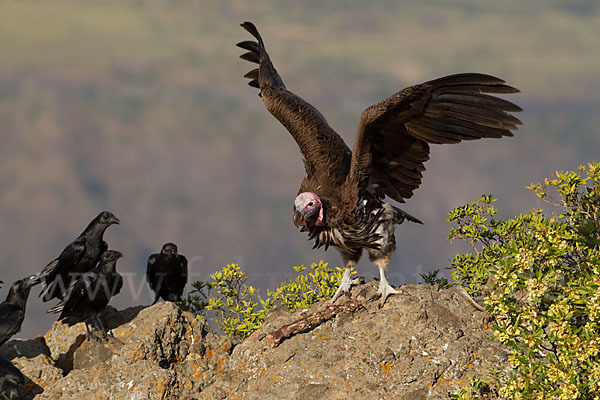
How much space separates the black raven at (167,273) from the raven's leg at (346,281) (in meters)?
2.74

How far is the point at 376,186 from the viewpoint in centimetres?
875

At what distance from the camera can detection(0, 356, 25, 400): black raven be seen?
24.0ft

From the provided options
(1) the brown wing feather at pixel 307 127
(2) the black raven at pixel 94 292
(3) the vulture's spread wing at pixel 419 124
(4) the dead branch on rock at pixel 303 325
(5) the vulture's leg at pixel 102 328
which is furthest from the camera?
(1) the brown wing feather at pixel 307 127

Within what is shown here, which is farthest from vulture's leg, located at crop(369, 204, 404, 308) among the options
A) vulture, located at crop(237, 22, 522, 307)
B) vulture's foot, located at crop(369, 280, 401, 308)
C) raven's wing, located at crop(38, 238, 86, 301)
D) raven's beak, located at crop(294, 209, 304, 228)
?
raven's wing, located at crop(38, 238, 86, 301)

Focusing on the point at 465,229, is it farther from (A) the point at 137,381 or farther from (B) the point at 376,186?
(A) the point at 137,381

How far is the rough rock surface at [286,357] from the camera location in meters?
7.09

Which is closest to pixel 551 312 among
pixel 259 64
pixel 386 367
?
pixel 386 367

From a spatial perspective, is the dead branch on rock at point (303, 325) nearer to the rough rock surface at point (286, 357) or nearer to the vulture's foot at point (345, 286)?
the rough rock surface at point (286, 357)

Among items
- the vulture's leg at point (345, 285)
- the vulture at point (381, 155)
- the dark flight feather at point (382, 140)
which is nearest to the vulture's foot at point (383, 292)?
the vulture at point (381, 155)

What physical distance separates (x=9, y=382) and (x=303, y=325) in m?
3.35

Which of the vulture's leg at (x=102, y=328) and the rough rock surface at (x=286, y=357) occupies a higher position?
the vulture's leg at (x=102, y=328)

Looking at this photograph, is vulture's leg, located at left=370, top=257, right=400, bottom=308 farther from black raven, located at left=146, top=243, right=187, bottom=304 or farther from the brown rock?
the brown rock

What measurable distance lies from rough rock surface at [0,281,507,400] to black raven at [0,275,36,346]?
0.34m

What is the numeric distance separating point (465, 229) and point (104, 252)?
16.6 feet
